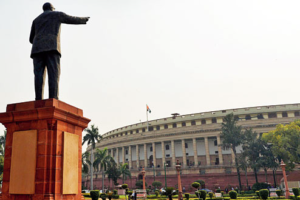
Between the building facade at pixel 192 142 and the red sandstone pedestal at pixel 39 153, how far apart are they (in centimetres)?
5018

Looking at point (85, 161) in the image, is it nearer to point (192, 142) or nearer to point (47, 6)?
point (192, 142)

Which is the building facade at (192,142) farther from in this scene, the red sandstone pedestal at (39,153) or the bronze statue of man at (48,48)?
the red sandstone pedestal at (39,153)

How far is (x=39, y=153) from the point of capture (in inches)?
253

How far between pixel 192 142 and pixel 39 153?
Answer: 2248 inches

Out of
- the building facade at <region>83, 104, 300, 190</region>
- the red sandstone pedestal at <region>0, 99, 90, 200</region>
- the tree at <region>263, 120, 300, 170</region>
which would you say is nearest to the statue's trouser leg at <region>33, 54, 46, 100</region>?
the red sandstone pedestal at <region>0, 99, 90, 200</region>

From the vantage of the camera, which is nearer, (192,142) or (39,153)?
(39,153)

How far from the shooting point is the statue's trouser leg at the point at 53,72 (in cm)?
757

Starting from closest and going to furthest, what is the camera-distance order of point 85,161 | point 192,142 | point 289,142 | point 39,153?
1. point 39,153
2. point 289,142
3. point 85,161
4. point 192,142

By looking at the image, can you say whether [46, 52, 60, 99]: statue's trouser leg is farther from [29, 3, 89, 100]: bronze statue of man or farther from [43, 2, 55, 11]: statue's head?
[43, 2, 55, 11]: statue's head

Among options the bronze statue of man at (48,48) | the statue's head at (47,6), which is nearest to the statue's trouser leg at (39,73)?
the bronze statue of man at (48,48)

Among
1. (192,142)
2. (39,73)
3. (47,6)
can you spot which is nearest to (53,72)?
(39,73)

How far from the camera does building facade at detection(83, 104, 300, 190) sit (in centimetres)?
5512

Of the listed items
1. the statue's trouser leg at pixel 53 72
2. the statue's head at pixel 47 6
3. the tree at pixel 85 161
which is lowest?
the tree at pixel 85 161

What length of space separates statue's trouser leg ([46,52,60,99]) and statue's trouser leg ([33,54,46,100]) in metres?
0.23
